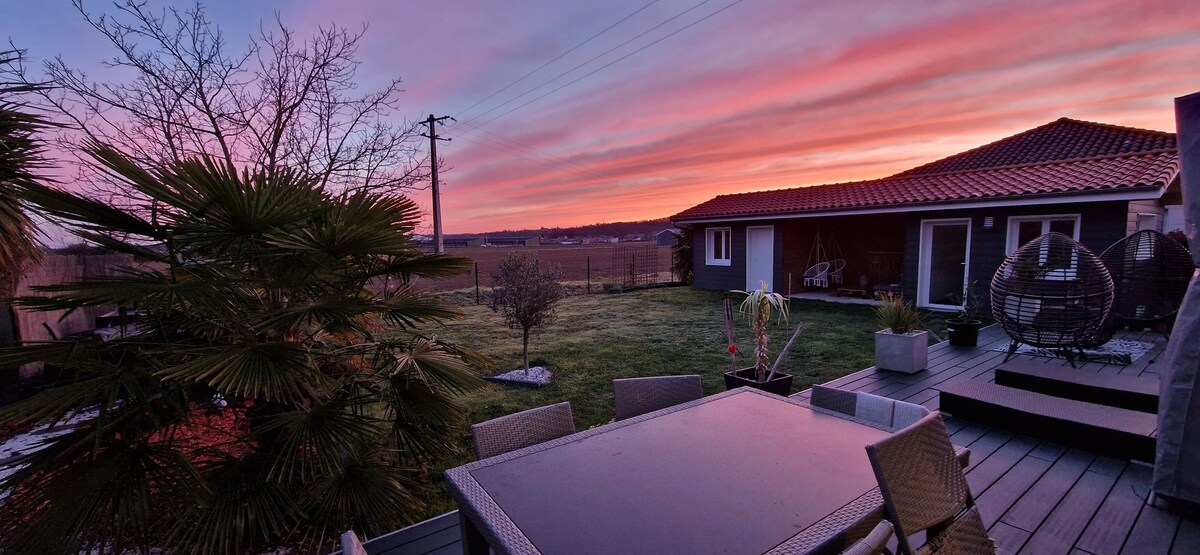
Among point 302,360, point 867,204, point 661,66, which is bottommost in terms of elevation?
point 302,360

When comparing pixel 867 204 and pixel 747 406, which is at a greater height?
pixel 867 204

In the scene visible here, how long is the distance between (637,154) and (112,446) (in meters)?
11.6

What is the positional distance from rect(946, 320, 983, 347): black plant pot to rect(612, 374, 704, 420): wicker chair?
5068 mm

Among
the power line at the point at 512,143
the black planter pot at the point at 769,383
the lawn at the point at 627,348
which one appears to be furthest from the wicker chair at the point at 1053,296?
the power line at the point at 512,143

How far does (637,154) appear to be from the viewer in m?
12.3

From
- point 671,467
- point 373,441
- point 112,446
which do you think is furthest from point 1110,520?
point 112,446

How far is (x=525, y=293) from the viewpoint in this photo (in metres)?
5.48

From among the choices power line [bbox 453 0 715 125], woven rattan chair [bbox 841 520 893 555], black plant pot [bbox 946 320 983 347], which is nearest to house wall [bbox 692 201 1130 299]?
black plant pot [bbox 946 320 983 347]

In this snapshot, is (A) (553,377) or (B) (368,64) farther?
(B) (368,64)

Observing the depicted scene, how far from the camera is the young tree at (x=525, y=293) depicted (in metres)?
5.50

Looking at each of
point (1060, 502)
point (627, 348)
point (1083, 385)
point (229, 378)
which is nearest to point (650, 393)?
point (229, 378)

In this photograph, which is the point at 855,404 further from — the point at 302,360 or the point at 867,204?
the point at 867,204

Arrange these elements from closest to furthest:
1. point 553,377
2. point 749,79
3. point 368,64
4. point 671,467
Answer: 1. point 671,467
2. point 553,377
3. point 368,64
4. point 749,79

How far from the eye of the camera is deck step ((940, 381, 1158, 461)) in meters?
2.83
